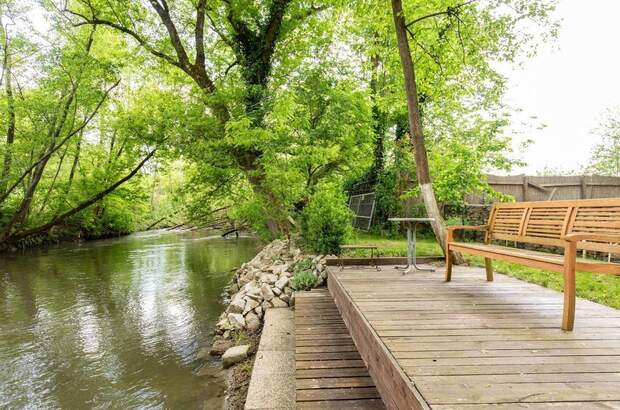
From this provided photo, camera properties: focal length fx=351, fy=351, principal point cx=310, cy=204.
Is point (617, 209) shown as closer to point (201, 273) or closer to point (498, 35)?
point (498, 35)

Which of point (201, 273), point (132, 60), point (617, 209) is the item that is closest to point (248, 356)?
point (617, 209)

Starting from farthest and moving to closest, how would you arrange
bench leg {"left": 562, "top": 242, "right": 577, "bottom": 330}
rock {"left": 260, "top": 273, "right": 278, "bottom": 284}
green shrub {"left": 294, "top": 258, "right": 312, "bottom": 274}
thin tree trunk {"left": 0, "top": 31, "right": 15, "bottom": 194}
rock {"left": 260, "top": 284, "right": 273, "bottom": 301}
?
thin tree trunk {"left": 0, "top": 31, "right": 15, "bottom": 194}, rock {"left": 260, "top": 273, "right": 278, "bottom": 284}, green shrub {"left": 294, "top": 258, "right": 312, "bottom": 274}, rock {"left": 260, "top": 284, "right": 273, "bottom": 301}, bench leg {"left": 562, "top": 242, "right": 577, "bottom": 330}

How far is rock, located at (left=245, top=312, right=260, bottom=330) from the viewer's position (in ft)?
17.8

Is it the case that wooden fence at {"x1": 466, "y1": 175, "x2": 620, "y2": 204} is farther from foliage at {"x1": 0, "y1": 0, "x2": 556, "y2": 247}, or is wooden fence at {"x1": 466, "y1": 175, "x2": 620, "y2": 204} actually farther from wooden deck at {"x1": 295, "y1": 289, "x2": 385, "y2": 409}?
wooden deck at {"x1": 295, "y1": 289, "x2": 385, "y2": 409}

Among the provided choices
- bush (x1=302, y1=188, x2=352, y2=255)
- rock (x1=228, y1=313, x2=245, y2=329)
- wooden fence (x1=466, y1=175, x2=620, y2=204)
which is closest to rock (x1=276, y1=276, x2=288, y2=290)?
rock (x1=228, y1=313, x2=245, y2=329)

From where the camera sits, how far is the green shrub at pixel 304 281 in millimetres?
5742

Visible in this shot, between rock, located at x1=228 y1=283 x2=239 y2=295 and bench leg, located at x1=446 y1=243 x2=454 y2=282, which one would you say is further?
rock, located at x1=228 y1=283 x2=239 y2=295

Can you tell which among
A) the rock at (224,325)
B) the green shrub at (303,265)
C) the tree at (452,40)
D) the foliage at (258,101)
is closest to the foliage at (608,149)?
the foliage at (258,101)

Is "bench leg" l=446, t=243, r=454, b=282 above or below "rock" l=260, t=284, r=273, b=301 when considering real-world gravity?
above

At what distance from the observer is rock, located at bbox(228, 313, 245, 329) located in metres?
5.50

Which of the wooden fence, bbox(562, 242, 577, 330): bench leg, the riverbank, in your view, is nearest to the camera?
bbox(562, 242, 577, 330): bench leg

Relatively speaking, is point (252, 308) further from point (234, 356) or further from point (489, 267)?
point (489, 267)

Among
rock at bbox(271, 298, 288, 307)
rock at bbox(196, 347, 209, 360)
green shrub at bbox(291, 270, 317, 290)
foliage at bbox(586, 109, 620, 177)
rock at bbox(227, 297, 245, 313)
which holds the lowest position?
rock at bbox(196, 347, 209, 360)

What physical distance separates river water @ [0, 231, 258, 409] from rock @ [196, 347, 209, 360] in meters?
0.08
